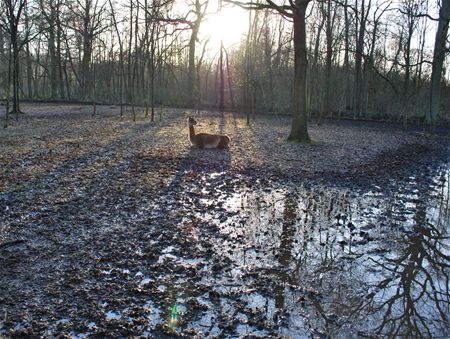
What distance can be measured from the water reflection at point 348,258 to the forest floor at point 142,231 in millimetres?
111

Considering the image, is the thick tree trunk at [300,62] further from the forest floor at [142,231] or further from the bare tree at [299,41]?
the forest floor at [142,231]

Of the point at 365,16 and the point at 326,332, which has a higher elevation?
the point at 365,16

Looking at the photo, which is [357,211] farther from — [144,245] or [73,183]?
[73,183]

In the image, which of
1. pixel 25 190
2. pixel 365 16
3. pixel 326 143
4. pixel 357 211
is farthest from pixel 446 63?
pixel 25 190

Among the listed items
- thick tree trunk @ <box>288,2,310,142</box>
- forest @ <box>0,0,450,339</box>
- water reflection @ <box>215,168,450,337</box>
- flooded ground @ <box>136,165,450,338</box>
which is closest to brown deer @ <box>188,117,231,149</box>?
forest @ <box>0,0,450,339</box>

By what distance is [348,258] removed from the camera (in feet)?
15.9

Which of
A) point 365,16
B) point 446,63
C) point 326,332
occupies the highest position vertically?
point 365,16

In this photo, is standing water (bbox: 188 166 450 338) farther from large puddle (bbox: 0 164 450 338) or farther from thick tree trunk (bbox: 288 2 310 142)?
thick tree trunk (bbox: 288 2 310 142)

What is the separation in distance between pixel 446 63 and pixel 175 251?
37.8 meters

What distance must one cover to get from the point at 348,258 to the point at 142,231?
2795 millimetres

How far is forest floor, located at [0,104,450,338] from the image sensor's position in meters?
3.44

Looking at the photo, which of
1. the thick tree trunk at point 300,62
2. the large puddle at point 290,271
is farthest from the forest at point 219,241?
the thick tree trunk at point 300,62

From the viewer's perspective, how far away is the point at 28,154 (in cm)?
1067

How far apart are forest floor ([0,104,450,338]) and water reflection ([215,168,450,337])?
11cm
